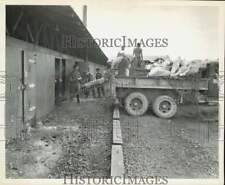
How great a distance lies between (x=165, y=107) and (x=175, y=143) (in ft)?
0.25

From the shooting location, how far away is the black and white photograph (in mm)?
834

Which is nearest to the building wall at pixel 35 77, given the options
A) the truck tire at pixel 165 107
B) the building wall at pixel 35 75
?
the building wall at pixel 35 75

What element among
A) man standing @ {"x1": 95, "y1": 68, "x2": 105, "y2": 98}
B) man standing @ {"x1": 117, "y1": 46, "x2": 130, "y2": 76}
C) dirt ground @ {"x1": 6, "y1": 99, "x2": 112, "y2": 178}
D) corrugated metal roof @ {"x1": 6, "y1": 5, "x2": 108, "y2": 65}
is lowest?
dirt ground @ {"x1": 6, "y1": 99, "x2": 112, "y2": 178}

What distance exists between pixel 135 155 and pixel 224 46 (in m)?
0.29

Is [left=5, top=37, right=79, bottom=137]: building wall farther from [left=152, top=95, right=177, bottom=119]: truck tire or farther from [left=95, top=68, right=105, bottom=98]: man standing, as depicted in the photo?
[left=152, top=95, right=177, bottom=119]: truck tire

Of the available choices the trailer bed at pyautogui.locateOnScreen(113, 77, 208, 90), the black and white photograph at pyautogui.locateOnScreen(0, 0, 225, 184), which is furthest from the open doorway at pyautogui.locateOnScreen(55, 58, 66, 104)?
the trailer bed at pyautogui.locateOnScreen(113, 77, 208, 90)

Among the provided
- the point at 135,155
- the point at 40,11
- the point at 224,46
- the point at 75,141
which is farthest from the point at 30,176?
the point at 224,46

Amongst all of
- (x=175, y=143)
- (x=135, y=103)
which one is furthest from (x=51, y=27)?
(x=175, y=143)

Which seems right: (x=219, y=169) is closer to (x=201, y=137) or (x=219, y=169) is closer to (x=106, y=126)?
(x=201, y=137)

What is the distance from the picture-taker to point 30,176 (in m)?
0.83

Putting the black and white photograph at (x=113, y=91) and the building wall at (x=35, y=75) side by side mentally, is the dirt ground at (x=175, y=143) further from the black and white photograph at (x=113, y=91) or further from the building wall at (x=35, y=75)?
the building wall at (x=35, y=75)

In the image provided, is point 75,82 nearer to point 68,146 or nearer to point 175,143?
point 68,146

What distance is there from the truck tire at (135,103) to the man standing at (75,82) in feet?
0.34

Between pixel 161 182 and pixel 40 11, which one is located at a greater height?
pixel 40 11
